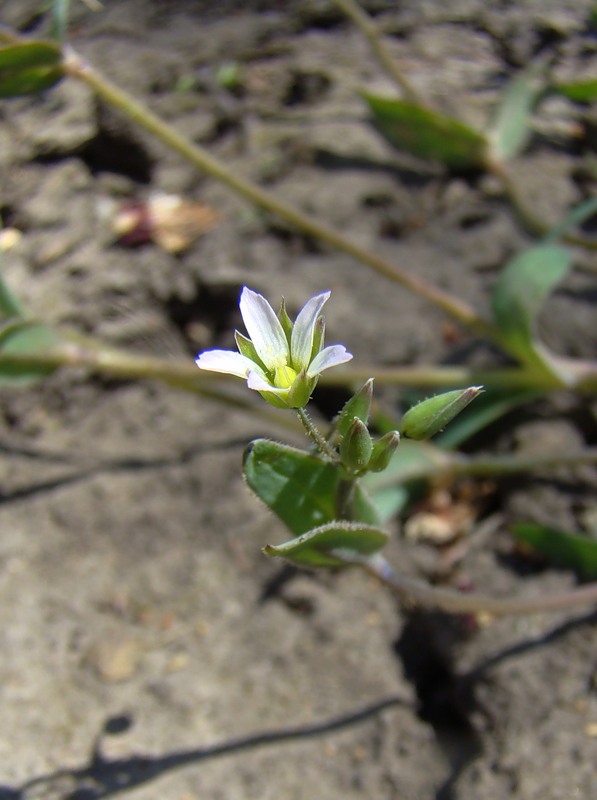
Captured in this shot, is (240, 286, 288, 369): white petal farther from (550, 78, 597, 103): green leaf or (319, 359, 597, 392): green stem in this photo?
(550, 78, 597, 103): green leaf

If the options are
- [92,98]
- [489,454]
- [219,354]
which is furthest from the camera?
[92,98]

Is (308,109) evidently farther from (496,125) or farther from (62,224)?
(62,224)

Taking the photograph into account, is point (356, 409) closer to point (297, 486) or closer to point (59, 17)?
point (297, 486)

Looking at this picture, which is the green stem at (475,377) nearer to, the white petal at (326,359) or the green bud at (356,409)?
the green bud at (356,409)

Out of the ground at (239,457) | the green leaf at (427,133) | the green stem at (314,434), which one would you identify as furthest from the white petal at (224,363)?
the green leaf at (427,133)

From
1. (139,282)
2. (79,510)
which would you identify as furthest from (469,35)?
(79,510)

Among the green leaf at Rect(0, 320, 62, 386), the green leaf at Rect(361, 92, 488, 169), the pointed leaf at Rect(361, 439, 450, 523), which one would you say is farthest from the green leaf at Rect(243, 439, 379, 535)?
the green leaf at Rect(361, 92, 488, 169)

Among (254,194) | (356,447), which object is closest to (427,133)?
(254,194)
